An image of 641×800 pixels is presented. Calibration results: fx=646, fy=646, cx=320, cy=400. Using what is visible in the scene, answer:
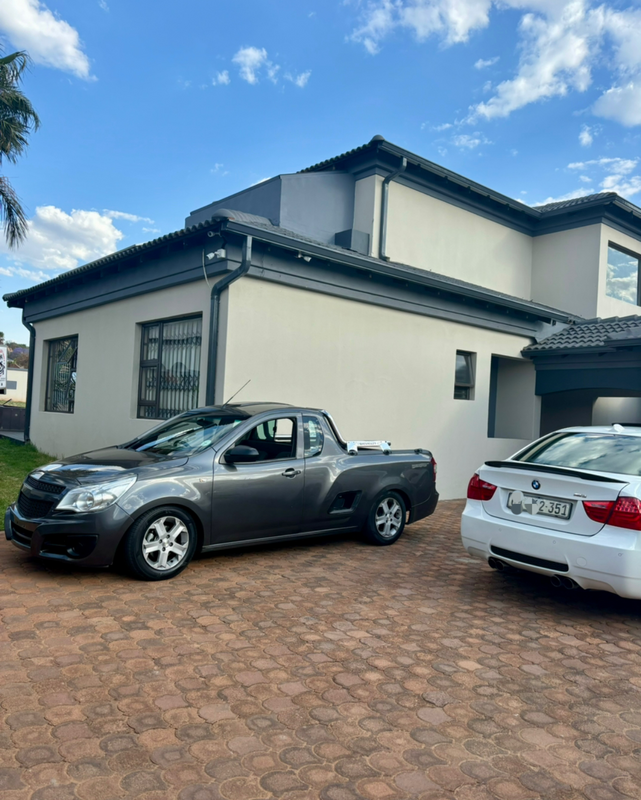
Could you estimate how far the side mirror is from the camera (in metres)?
6.03

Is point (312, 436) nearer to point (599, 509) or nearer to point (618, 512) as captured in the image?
point (599, 509)

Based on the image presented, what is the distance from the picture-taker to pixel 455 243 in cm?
1459

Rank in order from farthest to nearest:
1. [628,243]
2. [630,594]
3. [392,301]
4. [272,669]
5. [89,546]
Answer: [628,243], [392,301], [89,546], [630,594], [272,669]

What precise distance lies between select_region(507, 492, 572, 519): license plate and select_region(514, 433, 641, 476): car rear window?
1.56 ft

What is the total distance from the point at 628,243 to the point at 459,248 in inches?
197

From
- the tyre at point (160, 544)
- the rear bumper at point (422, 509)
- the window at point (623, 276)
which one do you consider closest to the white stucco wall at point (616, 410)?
the window at point (623, 276)

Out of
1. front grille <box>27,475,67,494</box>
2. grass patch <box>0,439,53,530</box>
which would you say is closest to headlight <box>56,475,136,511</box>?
front grille <box>27,475,67,494</box>

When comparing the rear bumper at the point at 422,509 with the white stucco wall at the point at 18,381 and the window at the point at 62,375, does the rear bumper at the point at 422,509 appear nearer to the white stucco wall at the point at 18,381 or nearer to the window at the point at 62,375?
the window at the point at 62,375

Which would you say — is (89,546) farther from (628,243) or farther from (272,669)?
(628,243)

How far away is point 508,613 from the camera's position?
520 cm


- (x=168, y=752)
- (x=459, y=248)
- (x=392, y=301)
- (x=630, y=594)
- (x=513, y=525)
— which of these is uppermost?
(x=459, y=248)

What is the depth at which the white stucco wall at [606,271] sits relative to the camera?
50.9 ft

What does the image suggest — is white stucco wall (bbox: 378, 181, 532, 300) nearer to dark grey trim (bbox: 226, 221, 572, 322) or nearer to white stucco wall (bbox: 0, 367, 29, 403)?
dark grey trim (bbox: 226, 221, 572, 322)

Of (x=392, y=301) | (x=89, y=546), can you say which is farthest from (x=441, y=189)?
(x=89, y=546)
